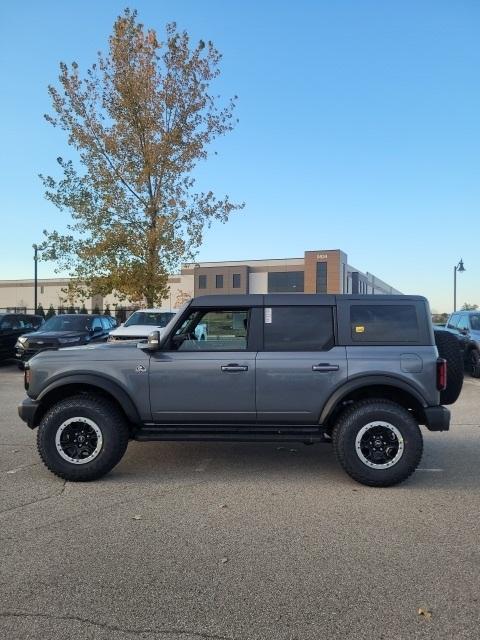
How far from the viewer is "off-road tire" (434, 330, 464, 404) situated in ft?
19.2

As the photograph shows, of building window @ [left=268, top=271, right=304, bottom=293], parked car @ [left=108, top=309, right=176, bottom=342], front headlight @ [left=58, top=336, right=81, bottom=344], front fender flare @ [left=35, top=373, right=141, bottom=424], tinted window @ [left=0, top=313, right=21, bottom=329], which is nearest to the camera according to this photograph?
front fender flare @ [left=35, top=373, right=141, bottom=424]

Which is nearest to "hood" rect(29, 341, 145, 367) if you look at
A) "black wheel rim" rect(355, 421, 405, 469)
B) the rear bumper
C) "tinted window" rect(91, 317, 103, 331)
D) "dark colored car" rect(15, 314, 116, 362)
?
"black wheel rim" rect(355, 421, 405, 469)

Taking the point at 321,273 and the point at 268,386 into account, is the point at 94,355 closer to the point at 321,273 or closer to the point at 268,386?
the point at 268,386

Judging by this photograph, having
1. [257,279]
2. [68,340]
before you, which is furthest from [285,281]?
[68,340]

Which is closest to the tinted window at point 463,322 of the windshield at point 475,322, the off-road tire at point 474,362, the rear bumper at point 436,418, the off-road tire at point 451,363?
the windshield at point 475,322

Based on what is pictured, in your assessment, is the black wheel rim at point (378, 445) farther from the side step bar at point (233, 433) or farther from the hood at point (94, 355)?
the hood at point (94, 355)

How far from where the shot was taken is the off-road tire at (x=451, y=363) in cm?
585

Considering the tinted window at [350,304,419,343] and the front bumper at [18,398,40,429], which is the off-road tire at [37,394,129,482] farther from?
the tinted window at [350,304,419,343]

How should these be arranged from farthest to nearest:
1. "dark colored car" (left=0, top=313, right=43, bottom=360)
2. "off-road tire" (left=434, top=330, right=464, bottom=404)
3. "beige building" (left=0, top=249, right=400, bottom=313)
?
"beige building" (left=0, top=249, right=400, bottom=313) < "dark colored car" (left=0, top=313, right=43, bottom=360) < "off-road tire" (left=434, top=330, right=464, bottom=404)

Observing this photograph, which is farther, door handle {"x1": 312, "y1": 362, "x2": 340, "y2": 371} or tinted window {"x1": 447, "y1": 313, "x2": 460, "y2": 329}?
tinted window {"x1": 447, "y1": 313, "x2": 460, "y2": 329}

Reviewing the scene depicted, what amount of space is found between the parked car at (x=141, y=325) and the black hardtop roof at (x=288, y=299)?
833cm

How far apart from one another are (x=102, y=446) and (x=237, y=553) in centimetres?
209

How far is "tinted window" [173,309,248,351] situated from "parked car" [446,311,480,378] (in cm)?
985

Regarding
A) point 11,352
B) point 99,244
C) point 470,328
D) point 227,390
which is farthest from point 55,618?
point 99,244
